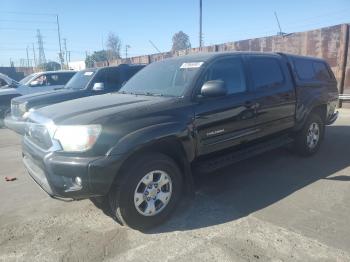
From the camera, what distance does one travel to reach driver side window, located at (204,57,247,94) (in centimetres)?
432

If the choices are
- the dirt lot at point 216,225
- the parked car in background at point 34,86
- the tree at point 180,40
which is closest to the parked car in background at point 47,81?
the parked car in background at point 34,86

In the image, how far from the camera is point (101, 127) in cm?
323

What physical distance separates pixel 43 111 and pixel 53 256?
175cm

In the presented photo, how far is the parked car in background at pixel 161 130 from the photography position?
3.22 metres

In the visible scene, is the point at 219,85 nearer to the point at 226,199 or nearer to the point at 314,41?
the point at 226,199

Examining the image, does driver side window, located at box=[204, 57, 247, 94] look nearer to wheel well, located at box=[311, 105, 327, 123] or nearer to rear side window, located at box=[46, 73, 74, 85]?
wheel well, located at box=[311, 105, 327, 123]

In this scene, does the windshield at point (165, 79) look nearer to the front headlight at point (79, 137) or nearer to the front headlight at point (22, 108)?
the front headlight at point (79, 137)

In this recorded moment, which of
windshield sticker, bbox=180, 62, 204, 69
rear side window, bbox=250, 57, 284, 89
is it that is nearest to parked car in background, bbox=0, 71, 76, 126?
windshield sticker, bbox=180, 62, 204, 69

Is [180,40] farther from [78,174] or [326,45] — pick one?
[78,174]

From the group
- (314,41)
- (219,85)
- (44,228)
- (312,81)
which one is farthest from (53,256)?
(314,41)

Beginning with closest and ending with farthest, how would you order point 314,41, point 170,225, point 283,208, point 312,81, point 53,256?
point 53,256 < point 170,225 < point 283,208 < point 312,81 < point 314,41

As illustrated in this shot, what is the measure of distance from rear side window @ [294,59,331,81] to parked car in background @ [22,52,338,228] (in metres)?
0.26

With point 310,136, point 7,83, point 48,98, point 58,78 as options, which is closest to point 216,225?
point 310,136

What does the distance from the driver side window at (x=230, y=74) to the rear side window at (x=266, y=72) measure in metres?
0.27
